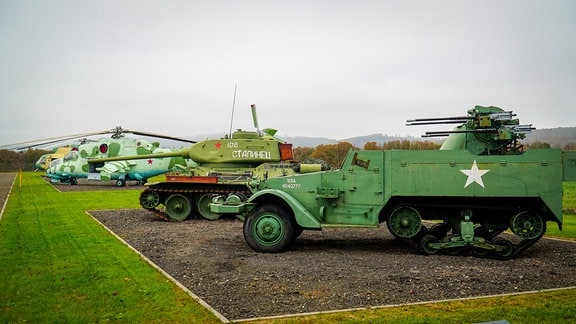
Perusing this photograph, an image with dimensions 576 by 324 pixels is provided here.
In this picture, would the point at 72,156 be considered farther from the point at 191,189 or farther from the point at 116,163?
the point at 191,189

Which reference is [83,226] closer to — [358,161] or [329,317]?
[358,161]

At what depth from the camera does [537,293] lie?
6941 millimetres

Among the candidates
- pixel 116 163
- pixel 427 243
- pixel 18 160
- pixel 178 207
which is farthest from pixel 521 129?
pixel 18 160

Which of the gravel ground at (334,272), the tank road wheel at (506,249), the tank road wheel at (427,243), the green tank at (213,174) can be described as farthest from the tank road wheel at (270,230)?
the green tank at (213,174)

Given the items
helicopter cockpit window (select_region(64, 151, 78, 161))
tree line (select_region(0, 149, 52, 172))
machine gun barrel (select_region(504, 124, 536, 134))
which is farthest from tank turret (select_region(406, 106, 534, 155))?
tree line (select_region(0, 149, 52, 172))

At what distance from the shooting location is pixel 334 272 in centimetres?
834

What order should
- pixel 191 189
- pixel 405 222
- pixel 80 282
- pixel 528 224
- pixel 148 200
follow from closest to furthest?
pixel 80 282, pixel 528 224, pixel 405 222, pixel 191 189, pixel 148 200

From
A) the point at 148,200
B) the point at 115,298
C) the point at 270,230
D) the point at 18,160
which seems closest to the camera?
the point at 115,298

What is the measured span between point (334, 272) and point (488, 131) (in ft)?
14.7

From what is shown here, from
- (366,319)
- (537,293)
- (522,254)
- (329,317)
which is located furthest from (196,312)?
(522,254)

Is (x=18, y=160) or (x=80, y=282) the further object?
(x=18, y=160)

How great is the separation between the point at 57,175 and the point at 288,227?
1163 inches

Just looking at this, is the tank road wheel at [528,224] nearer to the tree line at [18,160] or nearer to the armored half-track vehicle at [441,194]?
the armored half-track vehicle at [441,194]

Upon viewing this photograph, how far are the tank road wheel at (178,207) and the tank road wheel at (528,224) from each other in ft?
34.1
